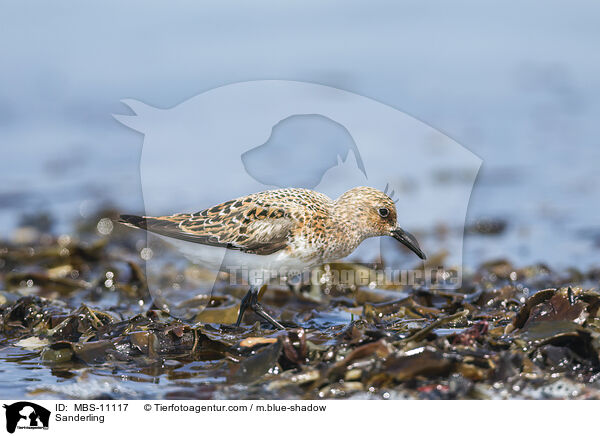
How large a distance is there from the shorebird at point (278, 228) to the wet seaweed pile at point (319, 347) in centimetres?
49

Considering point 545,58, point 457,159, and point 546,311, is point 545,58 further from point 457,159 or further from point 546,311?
point 546,311

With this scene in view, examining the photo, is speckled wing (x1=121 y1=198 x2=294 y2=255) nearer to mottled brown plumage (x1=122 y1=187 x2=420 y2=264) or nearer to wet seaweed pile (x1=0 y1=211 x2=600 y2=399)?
mottled brown plumage (x1=122 y1=187 x2=420 y2=264)

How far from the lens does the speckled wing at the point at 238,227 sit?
4.79 metres

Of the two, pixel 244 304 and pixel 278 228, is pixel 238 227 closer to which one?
pixel 278 228

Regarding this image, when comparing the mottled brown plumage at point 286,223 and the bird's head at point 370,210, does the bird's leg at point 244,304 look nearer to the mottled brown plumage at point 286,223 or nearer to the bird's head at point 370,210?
the mottled brown plumage at point 286,223

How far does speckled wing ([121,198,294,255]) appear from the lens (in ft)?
15.7

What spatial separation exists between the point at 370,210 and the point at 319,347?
3.35ft
